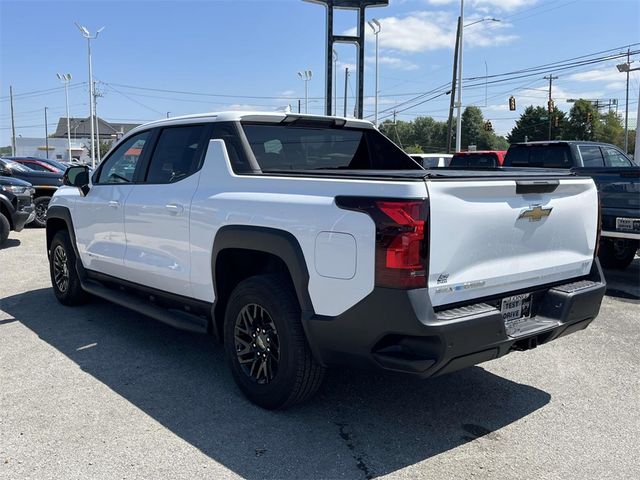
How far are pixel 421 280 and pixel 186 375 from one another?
7.55 ft

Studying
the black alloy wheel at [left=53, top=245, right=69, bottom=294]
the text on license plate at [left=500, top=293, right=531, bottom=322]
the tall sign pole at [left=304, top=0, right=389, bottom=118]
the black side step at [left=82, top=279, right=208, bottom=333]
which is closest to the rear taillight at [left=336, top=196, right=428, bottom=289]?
the text on license plate at [left=500, top=293, right=531, bottom=322]

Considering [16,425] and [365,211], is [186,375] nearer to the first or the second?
[16,425]

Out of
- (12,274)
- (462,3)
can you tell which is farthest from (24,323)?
(462,3)

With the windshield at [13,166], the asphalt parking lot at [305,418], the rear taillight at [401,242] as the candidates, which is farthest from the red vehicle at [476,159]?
the rear taillight at [401,242]

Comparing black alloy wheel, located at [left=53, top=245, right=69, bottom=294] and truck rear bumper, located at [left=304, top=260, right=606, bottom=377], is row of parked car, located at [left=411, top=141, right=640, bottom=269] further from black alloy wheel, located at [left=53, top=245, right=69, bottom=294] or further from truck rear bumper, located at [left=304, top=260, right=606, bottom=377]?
black alloy wheel, located at [left=53, top=245, right=69, bottom=294]

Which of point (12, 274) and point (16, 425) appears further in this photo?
point (12, 274)

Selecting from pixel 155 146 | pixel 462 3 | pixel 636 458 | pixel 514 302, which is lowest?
pixel 636 458

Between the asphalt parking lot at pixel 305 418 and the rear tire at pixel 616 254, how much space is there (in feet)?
12.9

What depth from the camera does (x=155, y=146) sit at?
488 centimetres

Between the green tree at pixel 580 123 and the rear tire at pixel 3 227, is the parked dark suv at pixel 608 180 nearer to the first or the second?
the rear tire at pixel 3 227

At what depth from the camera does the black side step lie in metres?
4.22

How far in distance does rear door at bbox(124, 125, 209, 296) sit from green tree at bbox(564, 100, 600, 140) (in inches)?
3088

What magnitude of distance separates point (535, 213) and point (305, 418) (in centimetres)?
192

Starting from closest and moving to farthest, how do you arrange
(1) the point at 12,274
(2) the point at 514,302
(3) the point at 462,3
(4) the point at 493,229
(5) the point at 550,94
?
(4) the point at 493,229 < (2) the point at 514,302 < (1) the point at 12,274 < (3) the point at 462,3 < (5) the point at 550,94
